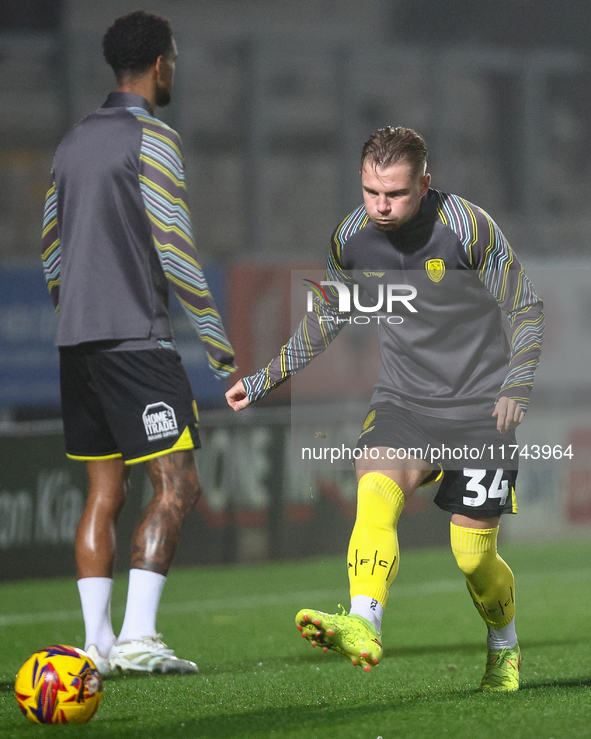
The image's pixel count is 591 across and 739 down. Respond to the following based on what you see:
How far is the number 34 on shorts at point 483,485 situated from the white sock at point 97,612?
1350 millimetres

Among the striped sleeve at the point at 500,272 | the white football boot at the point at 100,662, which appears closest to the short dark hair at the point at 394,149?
the striped sleeve at the point at 500,272

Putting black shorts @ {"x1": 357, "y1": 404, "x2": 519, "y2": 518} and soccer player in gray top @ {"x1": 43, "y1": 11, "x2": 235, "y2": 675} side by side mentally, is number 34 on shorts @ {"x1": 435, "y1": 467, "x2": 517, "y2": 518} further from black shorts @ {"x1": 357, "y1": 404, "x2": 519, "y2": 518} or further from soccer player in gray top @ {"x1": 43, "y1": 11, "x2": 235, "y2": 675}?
soccer player in gray top @ {"x1": 43, "y1": 11, "x2": 235, "y2": 675}

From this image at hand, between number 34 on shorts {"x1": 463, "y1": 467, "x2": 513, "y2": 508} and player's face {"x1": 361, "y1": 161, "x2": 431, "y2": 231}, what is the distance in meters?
0.78

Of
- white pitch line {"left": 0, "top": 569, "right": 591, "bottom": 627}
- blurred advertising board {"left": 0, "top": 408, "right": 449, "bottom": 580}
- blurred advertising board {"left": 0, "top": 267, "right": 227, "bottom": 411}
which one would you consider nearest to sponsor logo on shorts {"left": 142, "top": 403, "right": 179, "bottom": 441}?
white pitch line {"left": 0, "top": 569, "right": 591, "bottom": 627}

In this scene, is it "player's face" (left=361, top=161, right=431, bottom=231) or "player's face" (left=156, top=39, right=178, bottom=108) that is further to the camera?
"player's face" (left=156, top=39, right=178, bottom=108)

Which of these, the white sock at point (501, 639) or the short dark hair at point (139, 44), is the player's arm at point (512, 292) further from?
the short dark hair at point (139, 44)

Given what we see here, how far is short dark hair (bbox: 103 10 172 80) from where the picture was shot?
4.48 m

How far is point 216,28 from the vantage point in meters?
21.3

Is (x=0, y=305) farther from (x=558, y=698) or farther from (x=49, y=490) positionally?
(x=558, y=698)

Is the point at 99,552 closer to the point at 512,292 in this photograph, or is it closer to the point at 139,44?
the point at 512,292

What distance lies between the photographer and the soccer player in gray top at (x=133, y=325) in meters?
4.27

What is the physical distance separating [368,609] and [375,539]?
0.69ft

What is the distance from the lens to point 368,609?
3.38 m

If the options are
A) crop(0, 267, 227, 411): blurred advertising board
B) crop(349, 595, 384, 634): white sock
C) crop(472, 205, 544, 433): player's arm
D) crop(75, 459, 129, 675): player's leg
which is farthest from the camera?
crop(0, 267, 227, 411): blurred advertising board
